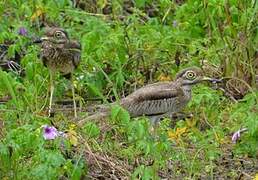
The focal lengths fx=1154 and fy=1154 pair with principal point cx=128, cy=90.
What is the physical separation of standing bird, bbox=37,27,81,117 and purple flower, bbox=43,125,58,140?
5.26 ft

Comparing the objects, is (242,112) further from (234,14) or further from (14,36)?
(14,36)

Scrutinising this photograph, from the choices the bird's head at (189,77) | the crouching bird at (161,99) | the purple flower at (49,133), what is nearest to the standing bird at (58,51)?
the crouching bird at (161,99)

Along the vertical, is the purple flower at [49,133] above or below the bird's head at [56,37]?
below

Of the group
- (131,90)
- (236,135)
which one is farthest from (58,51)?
(236,135)

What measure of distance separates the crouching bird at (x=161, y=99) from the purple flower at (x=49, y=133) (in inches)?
33.0

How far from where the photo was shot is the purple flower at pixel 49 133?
252 inches

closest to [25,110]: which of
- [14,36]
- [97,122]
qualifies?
[97,122]

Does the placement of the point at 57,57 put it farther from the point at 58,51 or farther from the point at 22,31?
the point at 22,31

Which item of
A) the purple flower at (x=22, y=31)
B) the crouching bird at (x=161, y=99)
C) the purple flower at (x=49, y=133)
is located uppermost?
the purple flower at (x=49, y=133)

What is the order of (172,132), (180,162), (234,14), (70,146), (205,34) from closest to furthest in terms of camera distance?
(70,146), (180,162), (172,132), (234,14), (205,34)

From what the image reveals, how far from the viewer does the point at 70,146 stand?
663 cm

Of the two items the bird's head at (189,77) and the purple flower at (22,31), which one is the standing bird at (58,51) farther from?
the purple flower at (22,31)

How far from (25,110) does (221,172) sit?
132cm

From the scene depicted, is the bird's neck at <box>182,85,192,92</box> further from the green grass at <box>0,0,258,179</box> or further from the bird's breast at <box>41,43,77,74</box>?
the bird's breast at <box>41,43,77,74</box>
